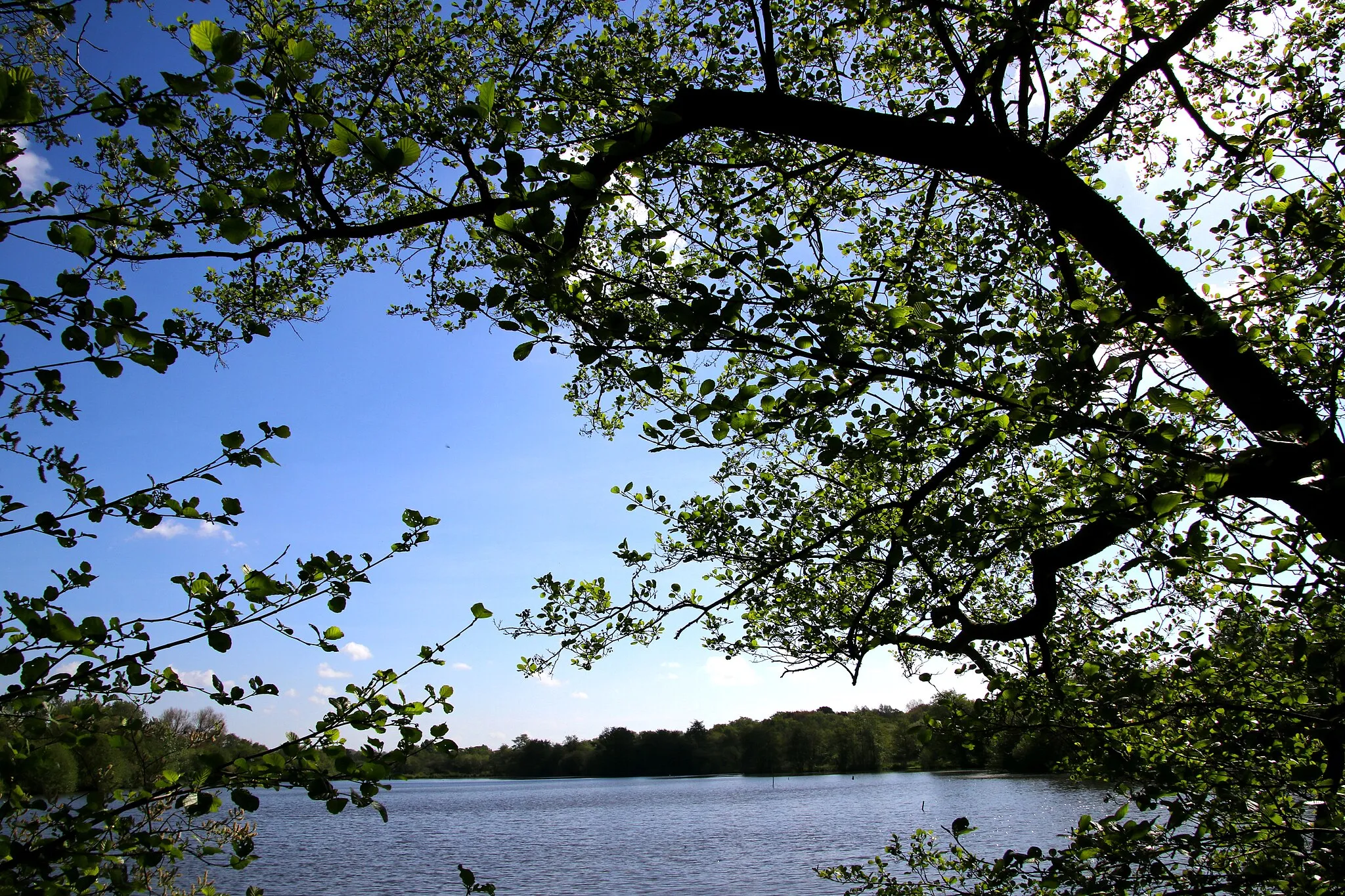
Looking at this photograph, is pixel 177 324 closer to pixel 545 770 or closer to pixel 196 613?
pixel 196 613

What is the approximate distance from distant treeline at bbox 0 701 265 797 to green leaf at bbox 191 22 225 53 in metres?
2.33

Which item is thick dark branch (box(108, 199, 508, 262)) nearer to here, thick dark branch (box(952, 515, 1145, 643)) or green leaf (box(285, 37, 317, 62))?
green leaf (box(285, 37, 317, 62))

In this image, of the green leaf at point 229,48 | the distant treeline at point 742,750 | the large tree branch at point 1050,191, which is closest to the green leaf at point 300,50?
the green leaf at point 229,48

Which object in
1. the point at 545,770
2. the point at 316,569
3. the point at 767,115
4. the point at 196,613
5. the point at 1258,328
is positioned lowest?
the point at 545,770

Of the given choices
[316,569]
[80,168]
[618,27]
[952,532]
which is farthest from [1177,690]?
[80,168]

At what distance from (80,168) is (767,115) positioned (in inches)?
201

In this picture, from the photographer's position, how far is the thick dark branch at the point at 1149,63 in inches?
216

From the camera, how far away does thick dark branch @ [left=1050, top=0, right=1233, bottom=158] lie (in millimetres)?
5477

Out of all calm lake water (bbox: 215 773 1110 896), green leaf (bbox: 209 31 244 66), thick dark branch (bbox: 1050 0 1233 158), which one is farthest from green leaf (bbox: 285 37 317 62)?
calm lake water (bbox: 215 773 1110 896)

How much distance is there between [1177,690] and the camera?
18.2 ft

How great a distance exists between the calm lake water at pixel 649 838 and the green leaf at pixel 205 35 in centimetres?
1170

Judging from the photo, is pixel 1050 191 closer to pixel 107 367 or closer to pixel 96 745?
pixel 107 367

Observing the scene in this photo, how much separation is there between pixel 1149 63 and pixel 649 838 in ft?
169

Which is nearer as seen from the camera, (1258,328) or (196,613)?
(196,613)
